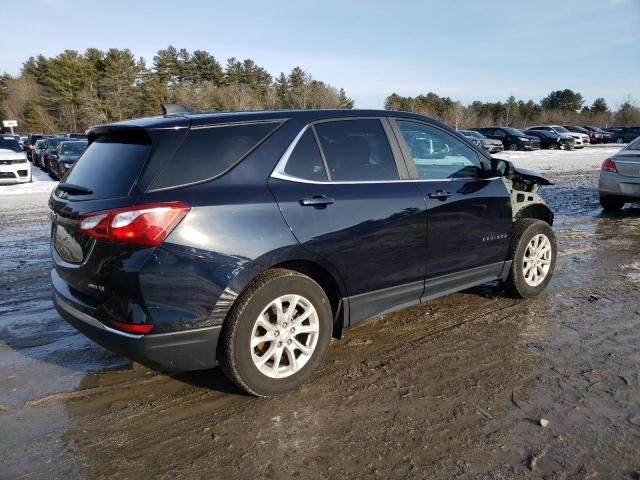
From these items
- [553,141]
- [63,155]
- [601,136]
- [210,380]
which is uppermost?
[601,136]

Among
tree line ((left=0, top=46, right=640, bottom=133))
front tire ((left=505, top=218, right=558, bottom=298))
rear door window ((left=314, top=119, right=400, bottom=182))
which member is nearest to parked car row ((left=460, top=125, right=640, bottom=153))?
tree line ((left=0, top=46, right=640, bottom=133))

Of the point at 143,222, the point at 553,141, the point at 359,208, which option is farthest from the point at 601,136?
the point at 143,222

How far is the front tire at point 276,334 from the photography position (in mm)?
2924

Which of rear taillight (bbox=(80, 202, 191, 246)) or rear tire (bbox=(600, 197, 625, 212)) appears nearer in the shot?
rear taillight (bbox=(80, 202, 191, 246))

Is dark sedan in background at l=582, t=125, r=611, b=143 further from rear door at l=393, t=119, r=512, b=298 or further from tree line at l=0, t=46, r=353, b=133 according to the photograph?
rear door at l=393, t=119, r=512, b=298

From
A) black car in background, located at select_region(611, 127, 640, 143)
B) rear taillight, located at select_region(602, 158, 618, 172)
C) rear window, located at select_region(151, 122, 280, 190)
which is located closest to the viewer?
rear window, located at select_region(151, 122, 280, 190)

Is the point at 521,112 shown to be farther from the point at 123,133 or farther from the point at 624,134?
the point at 123,133

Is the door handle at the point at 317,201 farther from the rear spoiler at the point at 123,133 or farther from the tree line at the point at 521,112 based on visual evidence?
the tree line at the point at 521,112

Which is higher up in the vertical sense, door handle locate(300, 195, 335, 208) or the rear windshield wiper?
the rear windshield wiper

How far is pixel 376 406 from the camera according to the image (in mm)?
3031

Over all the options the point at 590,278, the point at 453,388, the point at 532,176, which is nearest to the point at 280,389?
the point at 453,388

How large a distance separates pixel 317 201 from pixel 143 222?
1.09 m

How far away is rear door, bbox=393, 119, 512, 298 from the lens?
3.91 m

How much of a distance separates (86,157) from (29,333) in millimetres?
1795
